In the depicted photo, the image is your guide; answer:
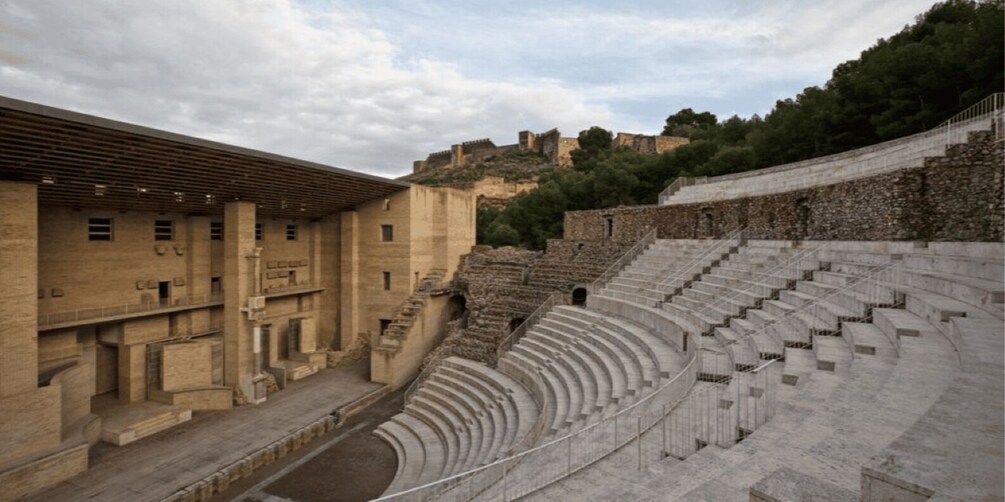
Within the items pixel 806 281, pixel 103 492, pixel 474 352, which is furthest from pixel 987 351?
pixel 103 492

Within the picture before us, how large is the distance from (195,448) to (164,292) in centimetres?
806

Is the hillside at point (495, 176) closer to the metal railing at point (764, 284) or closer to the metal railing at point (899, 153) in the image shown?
the metal railing at point (899, 153)

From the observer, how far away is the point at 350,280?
24.0 meters

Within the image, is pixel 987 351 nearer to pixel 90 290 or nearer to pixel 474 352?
pixel 474 352

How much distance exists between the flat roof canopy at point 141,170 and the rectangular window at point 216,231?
1169 mm

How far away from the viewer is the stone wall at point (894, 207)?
9.17 meters

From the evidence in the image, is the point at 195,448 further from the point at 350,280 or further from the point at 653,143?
the point at 653,143

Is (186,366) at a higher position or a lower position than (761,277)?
lower

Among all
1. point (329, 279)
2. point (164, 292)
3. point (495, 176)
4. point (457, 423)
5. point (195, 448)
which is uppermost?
point (495, 176)

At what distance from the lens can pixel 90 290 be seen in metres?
16.4

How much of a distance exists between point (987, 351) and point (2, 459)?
62.2ft

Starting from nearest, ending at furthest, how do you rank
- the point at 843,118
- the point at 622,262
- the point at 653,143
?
the point at 622,262
the point at 843,118
the point at 653,143

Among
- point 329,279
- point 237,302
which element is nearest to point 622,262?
point 237,302

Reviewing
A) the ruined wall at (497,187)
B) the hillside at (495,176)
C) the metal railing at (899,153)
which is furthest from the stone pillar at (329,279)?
the ruined wall at (497,187)
